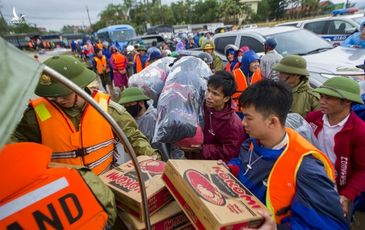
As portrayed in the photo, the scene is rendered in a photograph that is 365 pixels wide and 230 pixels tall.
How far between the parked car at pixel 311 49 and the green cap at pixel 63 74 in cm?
398

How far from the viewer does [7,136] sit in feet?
2.22

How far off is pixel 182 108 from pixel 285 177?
3.57 ft

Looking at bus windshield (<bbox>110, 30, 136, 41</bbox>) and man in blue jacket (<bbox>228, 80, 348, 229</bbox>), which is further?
bus windshield (<bbox>110, 30, 136, 41</bbox>)

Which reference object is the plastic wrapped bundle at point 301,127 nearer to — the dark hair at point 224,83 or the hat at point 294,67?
the dark hair at point 224,83

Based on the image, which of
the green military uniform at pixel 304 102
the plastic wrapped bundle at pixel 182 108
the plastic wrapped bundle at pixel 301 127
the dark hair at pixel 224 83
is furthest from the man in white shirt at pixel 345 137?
the plastic wrapped bundle at pixel 182 108

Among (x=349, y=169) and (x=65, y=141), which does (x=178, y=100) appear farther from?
(x=349, y=169)

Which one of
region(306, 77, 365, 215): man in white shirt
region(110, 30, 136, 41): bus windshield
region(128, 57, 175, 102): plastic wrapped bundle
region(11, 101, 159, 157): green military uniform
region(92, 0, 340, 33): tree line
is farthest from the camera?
region(92, 0, 340, 33): tree line

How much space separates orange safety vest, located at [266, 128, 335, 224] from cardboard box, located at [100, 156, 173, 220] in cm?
58

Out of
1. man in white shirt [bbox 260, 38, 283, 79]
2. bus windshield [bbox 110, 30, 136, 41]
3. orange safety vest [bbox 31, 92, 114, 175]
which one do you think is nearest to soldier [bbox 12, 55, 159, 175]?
orange safety vest [bbox 31, 92, 114, 175]

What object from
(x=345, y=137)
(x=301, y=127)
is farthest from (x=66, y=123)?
(x=345, y=137)

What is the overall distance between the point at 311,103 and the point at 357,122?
0.84 metres

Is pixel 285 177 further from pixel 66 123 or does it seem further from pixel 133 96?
pixel 133 96

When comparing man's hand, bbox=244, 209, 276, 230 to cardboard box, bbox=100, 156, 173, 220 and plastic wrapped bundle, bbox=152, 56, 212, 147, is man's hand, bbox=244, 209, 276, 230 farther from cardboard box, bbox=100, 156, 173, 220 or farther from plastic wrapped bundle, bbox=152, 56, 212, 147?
plastic wrapped bundle, bbox=152, 56, 212, 147

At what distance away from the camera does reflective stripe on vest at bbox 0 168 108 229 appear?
1.06m
